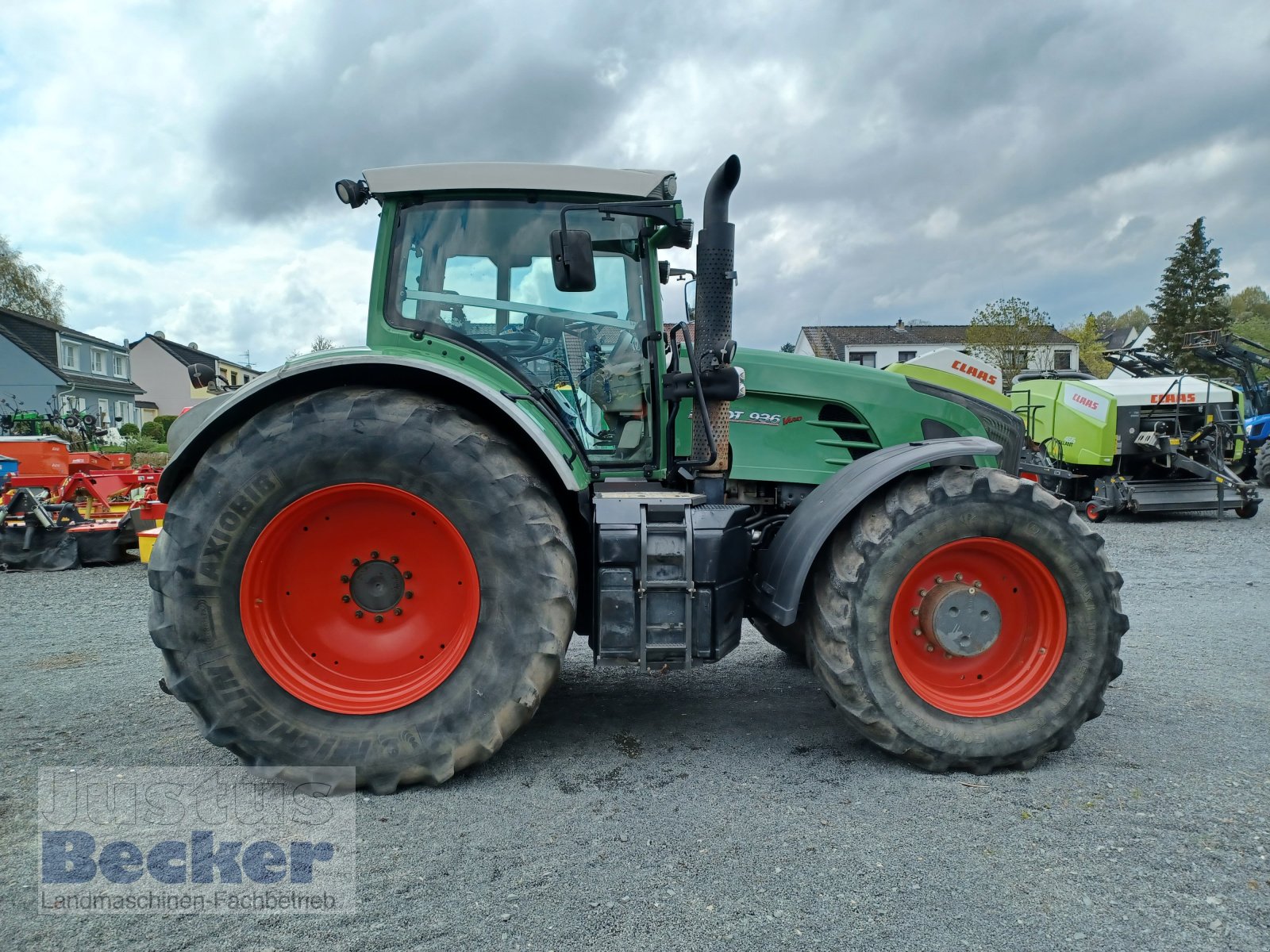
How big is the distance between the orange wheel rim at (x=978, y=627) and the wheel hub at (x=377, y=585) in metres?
2.00

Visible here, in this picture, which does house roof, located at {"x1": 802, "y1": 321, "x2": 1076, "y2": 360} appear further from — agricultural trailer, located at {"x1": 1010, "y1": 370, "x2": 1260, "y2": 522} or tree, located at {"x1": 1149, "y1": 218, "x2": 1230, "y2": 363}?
agricultural trailer, located at {"x1": 1010, "y1": 370, "x2": 1260, "y2": 522}

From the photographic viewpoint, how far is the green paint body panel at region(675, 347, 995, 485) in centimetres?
380

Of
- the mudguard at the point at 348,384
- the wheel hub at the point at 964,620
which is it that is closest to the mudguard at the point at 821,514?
the wheel hub at the point at 964,620

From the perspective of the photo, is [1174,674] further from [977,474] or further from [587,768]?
[587,768]

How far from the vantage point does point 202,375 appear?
362 cm

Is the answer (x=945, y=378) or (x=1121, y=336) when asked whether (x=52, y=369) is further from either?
(x=1121, y=336)

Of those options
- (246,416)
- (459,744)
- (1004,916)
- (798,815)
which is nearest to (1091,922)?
(1004,916)

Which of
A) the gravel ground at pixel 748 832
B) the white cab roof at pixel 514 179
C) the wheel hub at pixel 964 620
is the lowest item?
the gravel ground at pixel 748 832

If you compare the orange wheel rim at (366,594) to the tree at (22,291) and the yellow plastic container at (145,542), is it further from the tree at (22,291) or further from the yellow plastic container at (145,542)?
the tree at (22,291)

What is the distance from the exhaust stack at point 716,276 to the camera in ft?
10.8

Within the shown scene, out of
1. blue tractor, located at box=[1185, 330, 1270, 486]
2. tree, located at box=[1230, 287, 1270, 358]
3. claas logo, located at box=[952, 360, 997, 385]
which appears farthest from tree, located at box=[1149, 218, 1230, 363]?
claas logo, located at box=[952, 360, 997, 385]

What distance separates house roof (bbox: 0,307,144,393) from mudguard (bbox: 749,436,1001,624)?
44.2 metres

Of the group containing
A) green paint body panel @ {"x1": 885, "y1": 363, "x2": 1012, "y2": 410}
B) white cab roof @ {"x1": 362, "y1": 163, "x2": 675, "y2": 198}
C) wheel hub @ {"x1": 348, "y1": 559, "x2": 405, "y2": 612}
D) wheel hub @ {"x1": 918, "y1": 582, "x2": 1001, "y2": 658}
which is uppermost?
white cab roof @ {"x1": 362, "y1": 163, "x2": 675, "y2": 198}

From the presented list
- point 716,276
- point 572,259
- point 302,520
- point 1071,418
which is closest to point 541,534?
point 302,520
